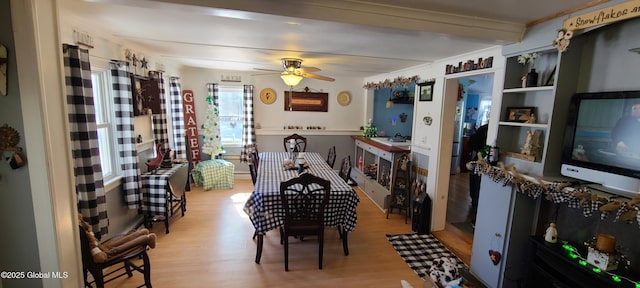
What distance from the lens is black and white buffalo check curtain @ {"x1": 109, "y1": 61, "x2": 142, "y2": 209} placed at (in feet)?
9.17

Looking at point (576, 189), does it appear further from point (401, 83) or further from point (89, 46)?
point (89, 46)

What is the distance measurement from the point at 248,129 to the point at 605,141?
4815mm

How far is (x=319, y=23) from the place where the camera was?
1804 mm

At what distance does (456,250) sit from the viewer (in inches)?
120

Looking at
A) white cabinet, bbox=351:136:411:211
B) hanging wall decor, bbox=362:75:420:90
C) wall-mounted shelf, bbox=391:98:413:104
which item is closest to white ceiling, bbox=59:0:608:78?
hanging wall decor, bbox=362:75:420:90

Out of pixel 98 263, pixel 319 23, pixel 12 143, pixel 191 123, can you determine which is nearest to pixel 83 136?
pixel 12 143

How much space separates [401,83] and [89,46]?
372 cm

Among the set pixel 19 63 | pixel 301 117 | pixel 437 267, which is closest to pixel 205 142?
pixel 301 117

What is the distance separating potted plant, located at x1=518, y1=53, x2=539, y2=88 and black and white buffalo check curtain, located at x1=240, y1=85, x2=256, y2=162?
4.25m

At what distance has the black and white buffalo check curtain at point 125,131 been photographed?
279 centimetres

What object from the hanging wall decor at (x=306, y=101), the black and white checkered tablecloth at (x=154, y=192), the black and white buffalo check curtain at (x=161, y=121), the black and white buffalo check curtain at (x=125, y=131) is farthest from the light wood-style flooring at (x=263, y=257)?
the hanging wall decor at (x=306, y=101)

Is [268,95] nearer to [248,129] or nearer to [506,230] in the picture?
[248,129]

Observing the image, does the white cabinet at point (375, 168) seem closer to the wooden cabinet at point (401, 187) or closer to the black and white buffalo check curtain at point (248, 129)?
the wooden cabinet at point (401, 187)

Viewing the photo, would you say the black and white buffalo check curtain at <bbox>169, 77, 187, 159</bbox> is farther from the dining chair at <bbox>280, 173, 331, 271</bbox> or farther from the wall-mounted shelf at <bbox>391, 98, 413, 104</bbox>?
the wall-mounted shelf at <bbox>391, 98, 413, 104</bbox>
